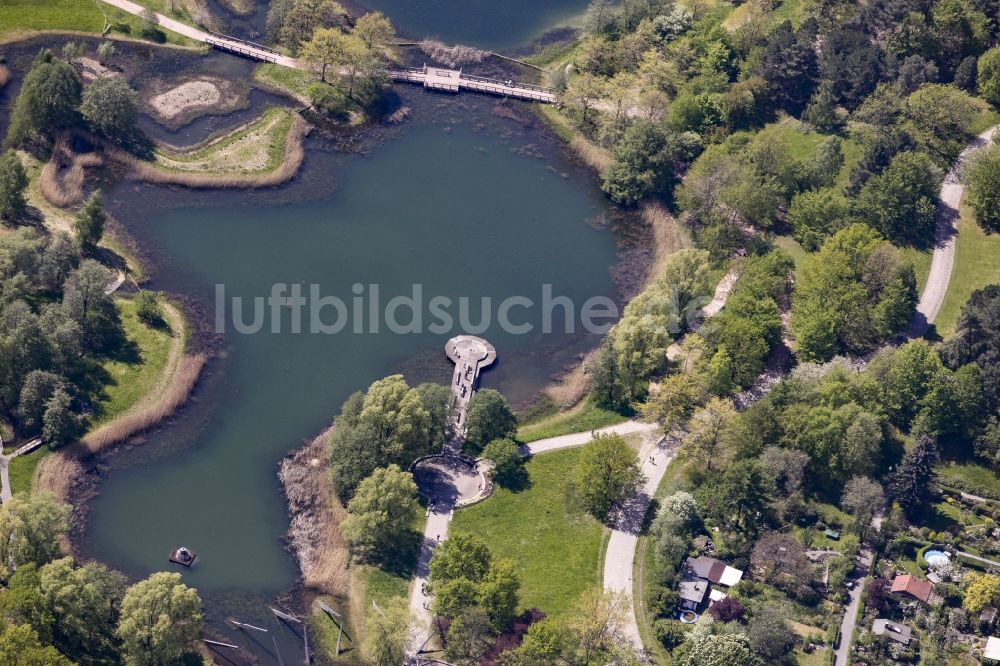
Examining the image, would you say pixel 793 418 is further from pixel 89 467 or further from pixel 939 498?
pixel 89 467

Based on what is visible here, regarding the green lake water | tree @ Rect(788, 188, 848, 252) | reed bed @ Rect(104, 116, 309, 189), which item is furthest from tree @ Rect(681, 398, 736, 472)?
reed bed @ Rect(104, 116, 309, 189)

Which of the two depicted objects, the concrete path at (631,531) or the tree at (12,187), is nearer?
the concrete path at (631,531)

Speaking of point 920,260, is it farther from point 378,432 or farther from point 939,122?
point 378,432

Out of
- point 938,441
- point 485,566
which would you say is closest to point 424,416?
point 485,566

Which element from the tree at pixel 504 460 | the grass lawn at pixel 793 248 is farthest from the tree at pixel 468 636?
the grass lawn at pixel 793 248

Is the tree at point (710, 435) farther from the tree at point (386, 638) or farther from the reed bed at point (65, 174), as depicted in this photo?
the reed bed at point (65, 174)

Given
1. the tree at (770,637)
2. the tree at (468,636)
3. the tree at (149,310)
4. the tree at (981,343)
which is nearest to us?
the tree at (770,637)
